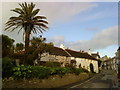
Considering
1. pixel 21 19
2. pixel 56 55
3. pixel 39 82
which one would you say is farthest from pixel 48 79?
pixel 56 55

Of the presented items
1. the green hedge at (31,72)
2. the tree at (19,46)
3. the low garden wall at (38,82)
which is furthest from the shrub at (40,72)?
the tree at (19,46)

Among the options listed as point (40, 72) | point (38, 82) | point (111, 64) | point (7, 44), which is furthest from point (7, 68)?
point (111, 64)

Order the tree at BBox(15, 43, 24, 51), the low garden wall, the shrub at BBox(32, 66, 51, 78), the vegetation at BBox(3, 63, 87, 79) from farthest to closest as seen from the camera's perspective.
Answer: the tree at BBox(15, 43, 24, 51) < the shrub at BBox(32, 66, 51, 78) < the vegetation at BBox(3, 63, 87, 79) < the low garden wall

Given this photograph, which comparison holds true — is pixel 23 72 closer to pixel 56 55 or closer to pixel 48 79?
pixel 48 79

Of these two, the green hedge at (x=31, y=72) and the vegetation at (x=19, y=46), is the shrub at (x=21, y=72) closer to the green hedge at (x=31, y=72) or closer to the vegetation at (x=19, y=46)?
the green hedge at (x=31, y=72)

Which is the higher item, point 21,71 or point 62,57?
point 62,57

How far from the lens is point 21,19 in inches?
1182

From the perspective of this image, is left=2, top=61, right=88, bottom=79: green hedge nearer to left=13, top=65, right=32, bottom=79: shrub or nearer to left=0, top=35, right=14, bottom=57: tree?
left=13, top=65, right=32, bottom=79: shrub

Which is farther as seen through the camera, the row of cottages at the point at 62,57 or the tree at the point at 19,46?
the row of cottages at the point at 62,57

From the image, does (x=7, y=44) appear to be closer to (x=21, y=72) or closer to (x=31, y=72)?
(x=31, y=72)

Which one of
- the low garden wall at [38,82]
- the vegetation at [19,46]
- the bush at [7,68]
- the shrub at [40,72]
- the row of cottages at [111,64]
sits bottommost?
the row of cottages at [111,64]

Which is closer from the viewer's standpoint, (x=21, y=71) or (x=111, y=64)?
(x=21, y=71)

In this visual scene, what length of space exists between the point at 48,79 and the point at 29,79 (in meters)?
4.89

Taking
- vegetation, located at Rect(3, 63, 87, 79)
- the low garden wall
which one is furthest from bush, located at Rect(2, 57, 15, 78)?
the low garden wall
